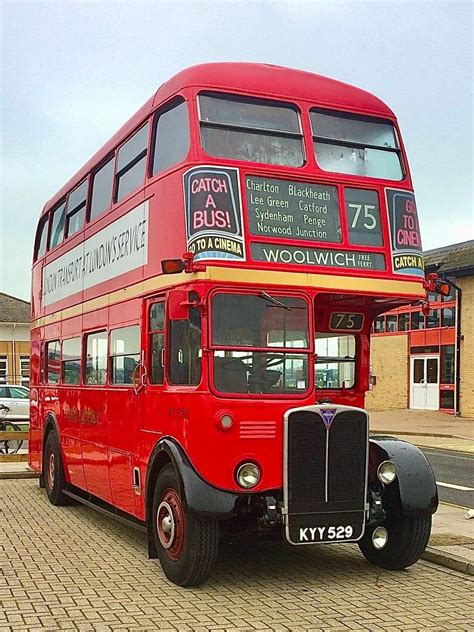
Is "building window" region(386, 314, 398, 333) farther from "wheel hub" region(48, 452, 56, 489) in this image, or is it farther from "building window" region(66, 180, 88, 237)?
"building window" region(66, 180, 88, 237)

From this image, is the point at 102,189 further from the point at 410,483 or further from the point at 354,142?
the point at 410,483

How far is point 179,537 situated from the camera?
7.31 metres

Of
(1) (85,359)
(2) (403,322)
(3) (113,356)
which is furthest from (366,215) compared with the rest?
(2) (403,322)

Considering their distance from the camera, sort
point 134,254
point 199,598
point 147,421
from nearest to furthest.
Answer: point 199,598
point 147,421
point 134,254

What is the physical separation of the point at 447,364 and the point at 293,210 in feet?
91.2

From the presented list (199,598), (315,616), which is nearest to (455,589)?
(315,616)

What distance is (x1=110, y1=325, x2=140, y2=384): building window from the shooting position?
29.0 ft

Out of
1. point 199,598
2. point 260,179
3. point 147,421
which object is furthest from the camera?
point 147,421

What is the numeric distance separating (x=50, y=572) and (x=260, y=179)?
399 cm

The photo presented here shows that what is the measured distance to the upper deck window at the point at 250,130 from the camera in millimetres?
7672

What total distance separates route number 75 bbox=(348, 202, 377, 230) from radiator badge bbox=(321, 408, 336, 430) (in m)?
1.75

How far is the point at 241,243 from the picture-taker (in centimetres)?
739

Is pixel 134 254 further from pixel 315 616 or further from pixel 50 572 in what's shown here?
pixel 315 616

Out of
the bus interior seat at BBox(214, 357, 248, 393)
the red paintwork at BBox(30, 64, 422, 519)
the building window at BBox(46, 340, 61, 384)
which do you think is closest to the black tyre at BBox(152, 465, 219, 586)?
the red paintwork at BBox(30, 64, 422, 519)
